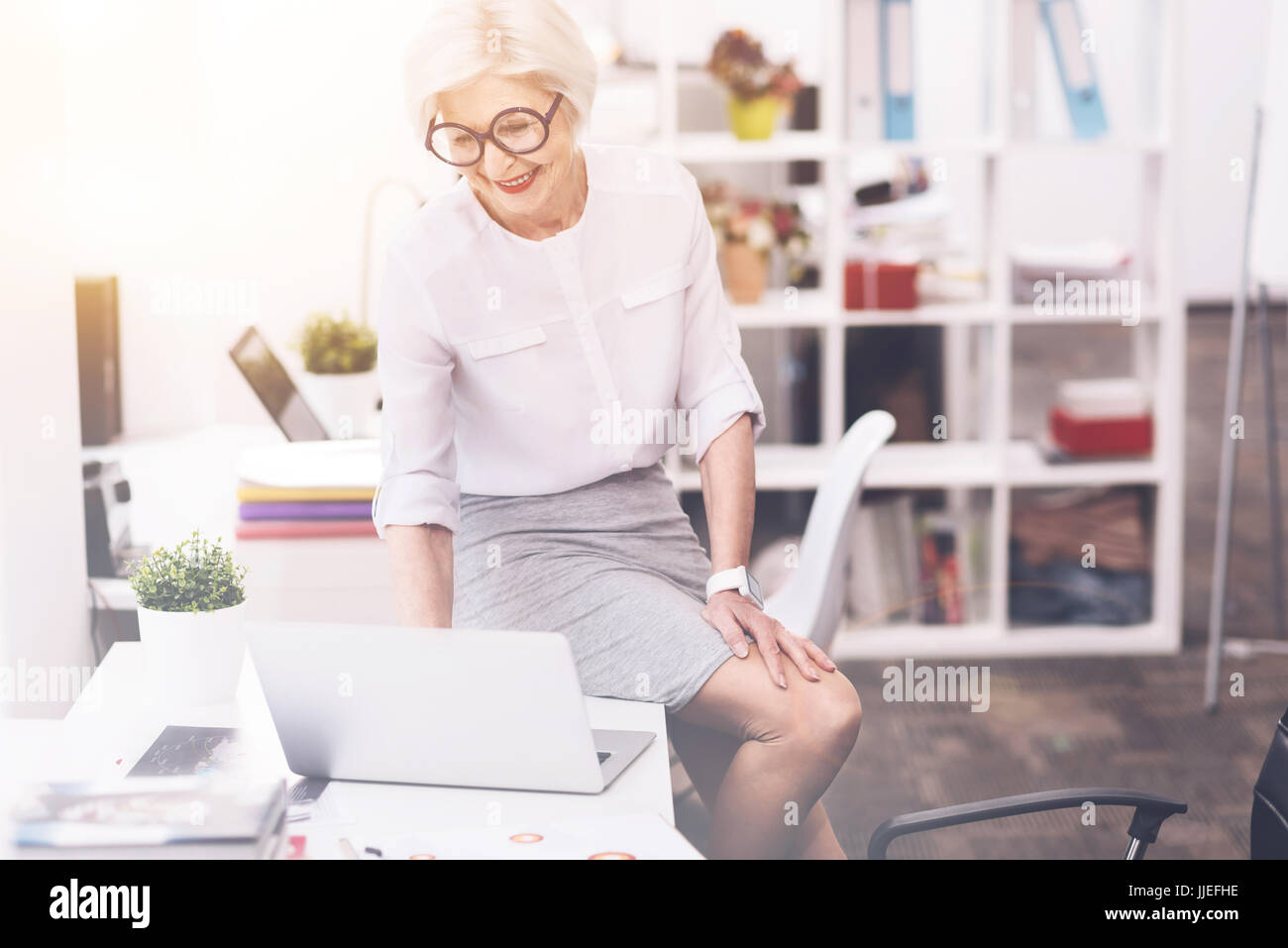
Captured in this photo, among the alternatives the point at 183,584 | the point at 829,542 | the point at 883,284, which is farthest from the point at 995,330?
the point at 183,584

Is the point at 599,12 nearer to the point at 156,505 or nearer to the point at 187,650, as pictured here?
the point at 156,505

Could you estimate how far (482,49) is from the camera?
5.16 ft

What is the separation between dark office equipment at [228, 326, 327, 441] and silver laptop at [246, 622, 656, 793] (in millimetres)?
1120

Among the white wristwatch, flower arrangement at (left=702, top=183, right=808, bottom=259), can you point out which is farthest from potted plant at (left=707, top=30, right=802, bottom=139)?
the white wristwatch

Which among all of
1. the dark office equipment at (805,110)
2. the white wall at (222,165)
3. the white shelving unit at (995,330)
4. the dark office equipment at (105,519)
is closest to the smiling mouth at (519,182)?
the dark office equipment at (105,519)

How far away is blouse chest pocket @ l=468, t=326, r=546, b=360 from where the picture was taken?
176 cm

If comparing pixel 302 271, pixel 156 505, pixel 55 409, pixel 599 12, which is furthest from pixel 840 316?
pixel 599 12

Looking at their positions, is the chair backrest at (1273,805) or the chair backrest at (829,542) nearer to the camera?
the chair backrest at (1273,805)

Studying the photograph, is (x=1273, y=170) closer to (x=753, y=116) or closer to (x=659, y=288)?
(x=753, y=116)

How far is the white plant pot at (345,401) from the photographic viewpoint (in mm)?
2711

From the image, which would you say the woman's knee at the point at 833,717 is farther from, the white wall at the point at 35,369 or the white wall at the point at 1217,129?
the white wall at the point at 1217,129

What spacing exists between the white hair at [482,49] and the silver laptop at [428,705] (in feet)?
2.17

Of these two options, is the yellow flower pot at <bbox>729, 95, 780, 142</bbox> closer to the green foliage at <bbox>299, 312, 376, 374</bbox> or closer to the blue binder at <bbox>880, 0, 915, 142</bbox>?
the blue binder at <bbox>880, 0, 915, 142</bbox>

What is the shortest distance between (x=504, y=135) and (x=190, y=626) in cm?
67
